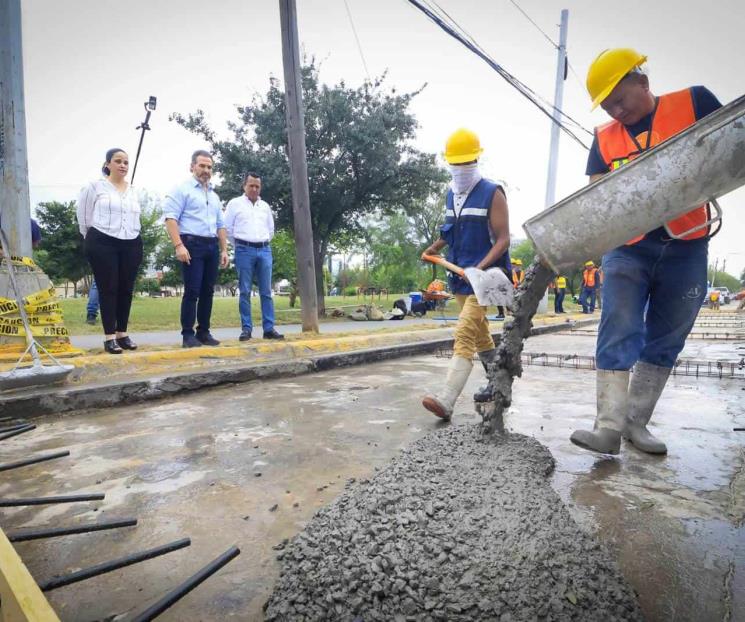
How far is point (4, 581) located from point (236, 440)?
5.47ft

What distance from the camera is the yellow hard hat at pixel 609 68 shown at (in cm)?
205

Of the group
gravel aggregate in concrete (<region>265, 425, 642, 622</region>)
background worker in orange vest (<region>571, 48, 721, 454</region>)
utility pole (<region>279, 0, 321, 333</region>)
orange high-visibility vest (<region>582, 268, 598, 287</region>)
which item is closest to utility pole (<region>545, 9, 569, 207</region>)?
orange high-visibility vest (<region>582, 268, 598, 287</region>)

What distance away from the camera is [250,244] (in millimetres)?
5480

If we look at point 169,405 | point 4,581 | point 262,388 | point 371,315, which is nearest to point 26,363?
point 169,405

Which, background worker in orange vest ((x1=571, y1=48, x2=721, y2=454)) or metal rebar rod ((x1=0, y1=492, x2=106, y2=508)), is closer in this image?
metal rebar rod ((x1=0, y1=492, x2=106, y2=508))

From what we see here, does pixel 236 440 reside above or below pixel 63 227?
below

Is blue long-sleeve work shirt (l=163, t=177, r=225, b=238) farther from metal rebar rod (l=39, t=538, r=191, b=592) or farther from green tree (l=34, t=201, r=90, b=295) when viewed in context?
green tree (l=34, t=201, r=90, b=295)

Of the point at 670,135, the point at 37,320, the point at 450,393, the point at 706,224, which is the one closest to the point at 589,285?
the point at 450,393

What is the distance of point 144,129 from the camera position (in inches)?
427

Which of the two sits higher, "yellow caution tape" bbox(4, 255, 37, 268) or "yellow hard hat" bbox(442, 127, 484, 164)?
"yellow hard hat" bbox(442, 127, 484, 164)

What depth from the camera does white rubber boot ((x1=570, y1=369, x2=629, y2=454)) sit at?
226 cm

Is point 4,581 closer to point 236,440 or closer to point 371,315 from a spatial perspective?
point 236,440

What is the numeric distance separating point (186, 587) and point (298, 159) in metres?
5.80

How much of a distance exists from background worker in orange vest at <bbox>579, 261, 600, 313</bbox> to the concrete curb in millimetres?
12959
